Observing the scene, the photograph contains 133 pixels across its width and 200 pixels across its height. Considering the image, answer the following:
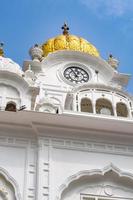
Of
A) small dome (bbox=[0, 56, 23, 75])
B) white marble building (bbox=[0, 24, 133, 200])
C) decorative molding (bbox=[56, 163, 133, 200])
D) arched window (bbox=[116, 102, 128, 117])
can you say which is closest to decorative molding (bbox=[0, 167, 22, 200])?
white marble building (bbox=[0, 24, 133, 200])

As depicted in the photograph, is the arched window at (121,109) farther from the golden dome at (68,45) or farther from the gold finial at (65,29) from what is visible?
the gold finial at (65,29)

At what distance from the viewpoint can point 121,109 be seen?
55.5 feet

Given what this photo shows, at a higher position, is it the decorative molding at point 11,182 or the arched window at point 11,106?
the arched window at point 11,106

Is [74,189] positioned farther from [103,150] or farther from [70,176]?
[103,150]

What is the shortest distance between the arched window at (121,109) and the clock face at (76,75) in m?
3.45

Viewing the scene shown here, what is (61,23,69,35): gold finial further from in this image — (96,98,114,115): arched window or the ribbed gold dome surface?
(96,98,114,115): arched window

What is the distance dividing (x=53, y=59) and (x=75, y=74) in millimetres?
1105

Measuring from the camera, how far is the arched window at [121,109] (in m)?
16.6

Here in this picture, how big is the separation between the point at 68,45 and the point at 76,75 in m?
2.17

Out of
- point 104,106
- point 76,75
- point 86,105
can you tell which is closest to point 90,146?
point 86,105

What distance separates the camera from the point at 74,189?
1138 cm

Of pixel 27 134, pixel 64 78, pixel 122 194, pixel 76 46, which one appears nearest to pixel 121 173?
pixel 122 194

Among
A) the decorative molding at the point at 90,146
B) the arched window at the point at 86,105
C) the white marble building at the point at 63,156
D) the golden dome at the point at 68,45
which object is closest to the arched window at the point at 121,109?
the arched window at the point at 86,105

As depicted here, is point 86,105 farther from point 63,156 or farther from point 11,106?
point 63,156
